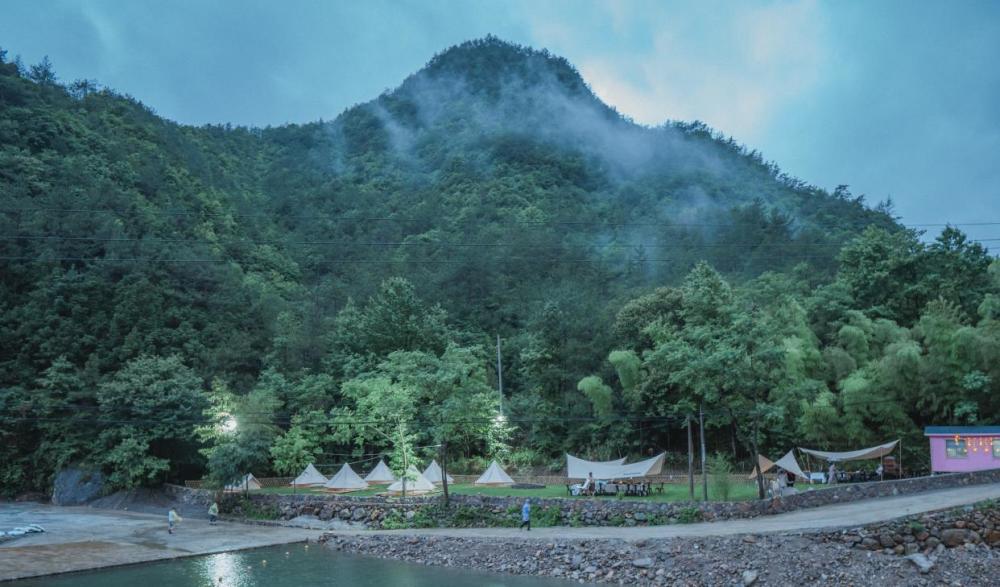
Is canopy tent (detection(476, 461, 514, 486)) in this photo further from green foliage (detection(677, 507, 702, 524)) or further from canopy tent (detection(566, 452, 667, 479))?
green foliage (detection(677, 507, 702, 524))

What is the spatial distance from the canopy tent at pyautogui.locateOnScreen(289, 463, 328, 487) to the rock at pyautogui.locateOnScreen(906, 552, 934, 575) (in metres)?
22.5

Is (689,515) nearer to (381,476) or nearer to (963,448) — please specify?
(963,448)

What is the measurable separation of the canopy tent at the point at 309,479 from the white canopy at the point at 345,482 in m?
0.64

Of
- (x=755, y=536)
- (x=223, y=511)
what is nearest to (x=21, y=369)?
(x=223, y=511)

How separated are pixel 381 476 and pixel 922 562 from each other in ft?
68.9

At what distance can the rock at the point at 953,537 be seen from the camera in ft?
58.6

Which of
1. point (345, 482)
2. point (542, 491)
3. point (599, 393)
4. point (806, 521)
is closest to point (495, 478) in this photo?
point (542, 491)

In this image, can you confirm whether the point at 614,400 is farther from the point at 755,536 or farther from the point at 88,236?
the point at 88,236

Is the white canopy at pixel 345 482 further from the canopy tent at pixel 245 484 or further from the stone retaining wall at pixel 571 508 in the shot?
the canopy tent at pixel 245 484

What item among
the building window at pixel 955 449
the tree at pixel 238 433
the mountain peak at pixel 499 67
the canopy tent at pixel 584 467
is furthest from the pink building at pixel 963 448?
the mountain peak at pixel 499 67

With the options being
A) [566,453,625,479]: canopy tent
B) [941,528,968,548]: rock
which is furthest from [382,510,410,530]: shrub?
[941,528,968,548]: rock

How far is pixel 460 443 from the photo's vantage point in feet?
119

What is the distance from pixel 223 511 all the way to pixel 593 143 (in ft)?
228

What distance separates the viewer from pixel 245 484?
99.7 feet
